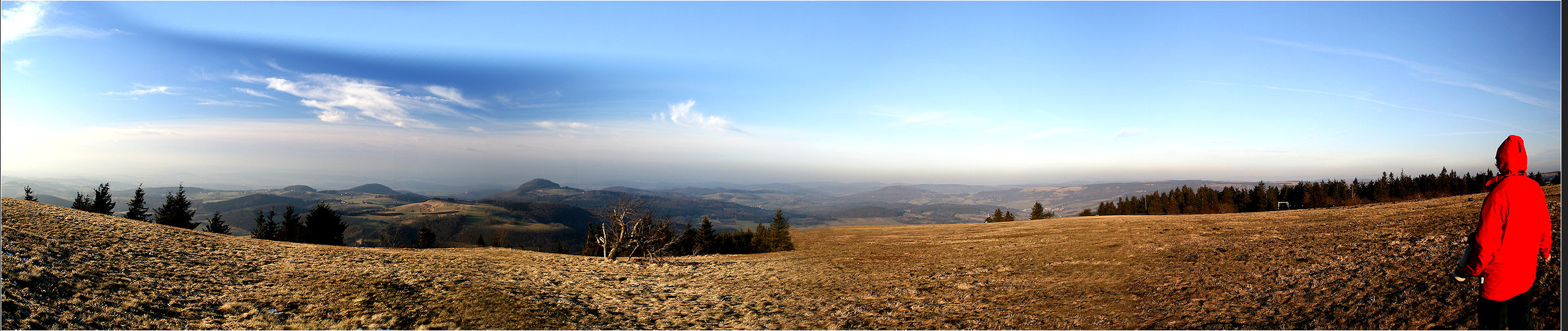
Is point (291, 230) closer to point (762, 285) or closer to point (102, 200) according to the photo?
point (102, 200)

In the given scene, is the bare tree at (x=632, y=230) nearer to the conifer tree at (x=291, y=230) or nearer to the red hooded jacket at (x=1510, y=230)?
the red hooded jacket at (x=1510, y=230)

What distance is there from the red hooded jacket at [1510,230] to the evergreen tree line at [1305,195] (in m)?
68.2

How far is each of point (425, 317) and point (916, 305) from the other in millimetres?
12199

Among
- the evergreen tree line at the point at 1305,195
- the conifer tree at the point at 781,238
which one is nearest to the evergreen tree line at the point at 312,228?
the conifer tree at the point at 781,238

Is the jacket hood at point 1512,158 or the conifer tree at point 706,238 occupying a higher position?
the jacket hood at point 1512,158

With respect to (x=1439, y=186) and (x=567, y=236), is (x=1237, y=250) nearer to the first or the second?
(x=1439, y=186)

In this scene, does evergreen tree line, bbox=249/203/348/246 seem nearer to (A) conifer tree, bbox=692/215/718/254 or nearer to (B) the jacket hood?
(A) conifer tree, bbox=692/215/718/254

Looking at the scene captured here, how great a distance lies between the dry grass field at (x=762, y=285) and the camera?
10023mm

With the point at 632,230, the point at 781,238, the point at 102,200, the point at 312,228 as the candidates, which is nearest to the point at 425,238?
the point at 312,228

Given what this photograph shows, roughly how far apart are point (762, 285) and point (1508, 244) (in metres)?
15.2

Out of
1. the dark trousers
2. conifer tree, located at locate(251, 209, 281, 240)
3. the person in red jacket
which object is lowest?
conifer tree, located at locate(251, 209, 281, 240)

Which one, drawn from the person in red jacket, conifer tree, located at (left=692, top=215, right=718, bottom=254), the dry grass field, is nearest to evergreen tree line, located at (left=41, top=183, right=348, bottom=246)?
the dry grass field

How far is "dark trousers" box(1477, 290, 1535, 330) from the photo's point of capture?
17.9ft

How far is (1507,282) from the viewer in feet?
17.5
